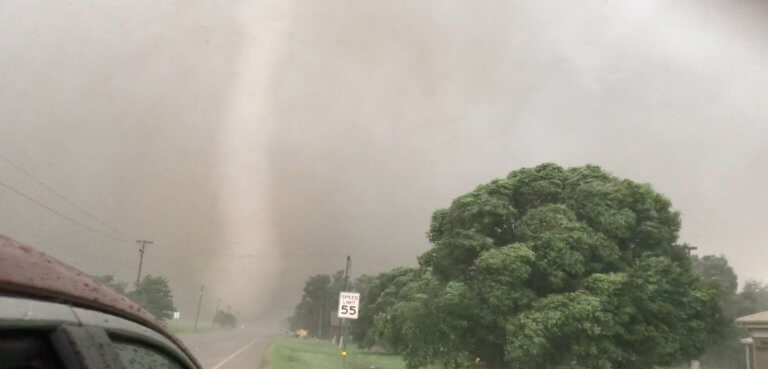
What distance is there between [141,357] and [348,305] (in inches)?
577

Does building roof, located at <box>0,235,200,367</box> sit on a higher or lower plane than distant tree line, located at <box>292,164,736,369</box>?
lower

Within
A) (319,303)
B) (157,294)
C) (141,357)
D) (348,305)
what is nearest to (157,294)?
(157,294)

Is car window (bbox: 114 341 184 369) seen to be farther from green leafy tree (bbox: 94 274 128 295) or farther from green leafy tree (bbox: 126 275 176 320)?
green leafy tree (bbox: 126 275 176 320)

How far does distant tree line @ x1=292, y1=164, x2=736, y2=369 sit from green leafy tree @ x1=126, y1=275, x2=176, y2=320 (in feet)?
64.2

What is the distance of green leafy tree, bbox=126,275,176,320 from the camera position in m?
35.3

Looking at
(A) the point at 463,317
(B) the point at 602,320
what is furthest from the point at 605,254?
(A) the point at 463,317

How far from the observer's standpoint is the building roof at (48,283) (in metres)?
1.27

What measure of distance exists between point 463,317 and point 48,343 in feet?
54.9

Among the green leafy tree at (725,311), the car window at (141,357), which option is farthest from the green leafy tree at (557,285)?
the car window at (141,357)

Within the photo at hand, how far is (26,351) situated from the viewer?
4.07 ft

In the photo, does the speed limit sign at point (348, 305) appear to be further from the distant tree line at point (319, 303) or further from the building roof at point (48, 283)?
the distant tree line at point (319, 303)

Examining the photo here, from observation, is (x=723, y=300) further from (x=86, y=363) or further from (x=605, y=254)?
(x=86, y=363)

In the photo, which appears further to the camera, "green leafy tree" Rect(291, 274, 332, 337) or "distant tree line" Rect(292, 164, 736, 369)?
"green leafy tree" Rect(291, 274, 332, 337)

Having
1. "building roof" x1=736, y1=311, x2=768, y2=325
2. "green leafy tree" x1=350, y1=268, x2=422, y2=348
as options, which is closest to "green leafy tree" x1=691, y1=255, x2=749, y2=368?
"building roof" x1=736, y1=311, x2=768, y2=325
